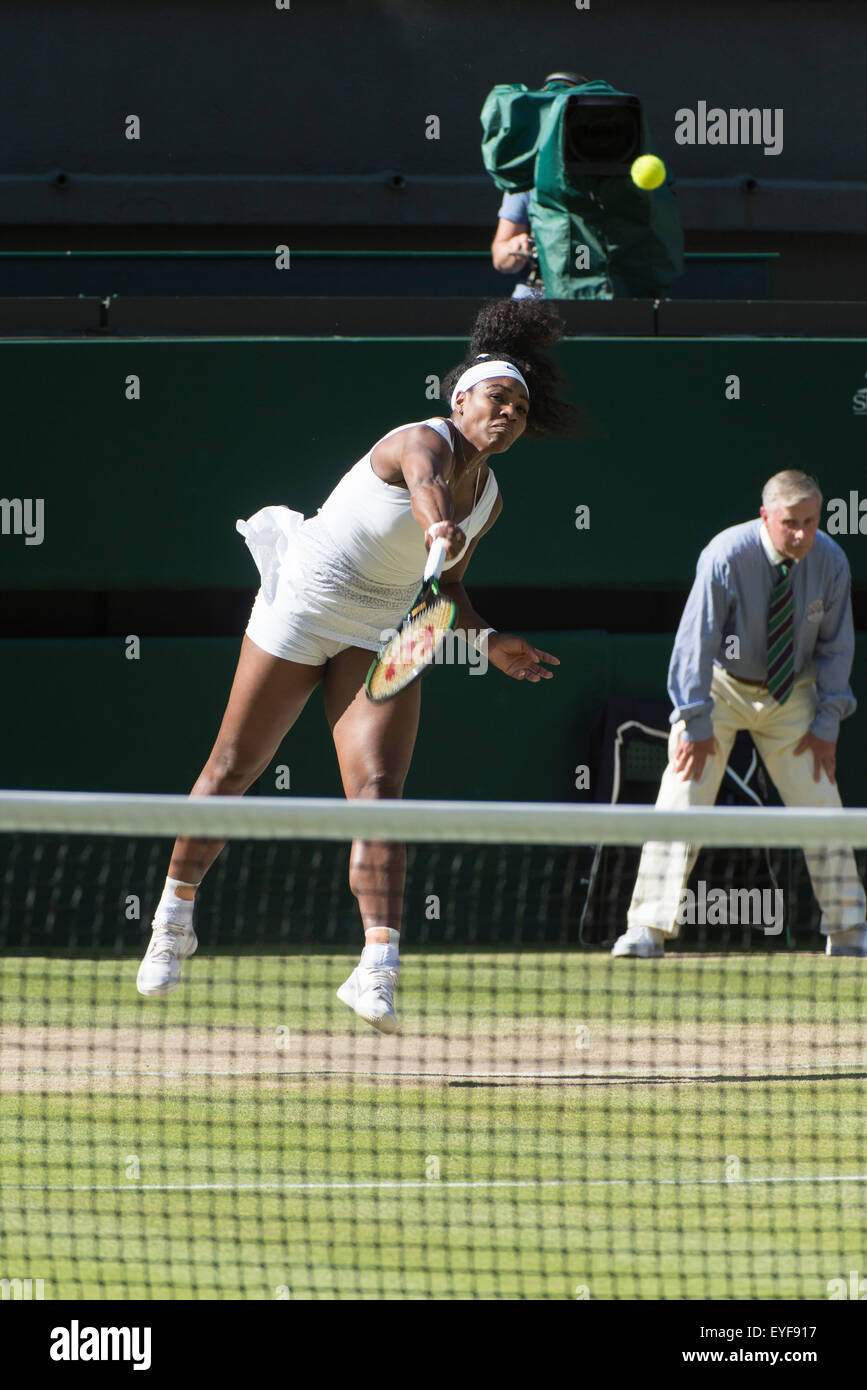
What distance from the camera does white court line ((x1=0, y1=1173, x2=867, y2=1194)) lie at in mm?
3748

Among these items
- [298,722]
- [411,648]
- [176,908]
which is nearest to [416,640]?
[411,648]

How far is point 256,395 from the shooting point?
7914 millimetres

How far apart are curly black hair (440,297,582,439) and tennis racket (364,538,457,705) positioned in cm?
95

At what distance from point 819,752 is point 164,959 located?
3.08m

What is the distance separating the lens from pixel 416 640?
4480mm

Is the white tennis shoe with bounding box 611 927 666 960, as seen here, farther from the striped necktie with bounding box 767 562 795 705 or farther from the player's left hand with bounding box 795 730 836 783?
the striped necktie with bounding box 767 562 795 705

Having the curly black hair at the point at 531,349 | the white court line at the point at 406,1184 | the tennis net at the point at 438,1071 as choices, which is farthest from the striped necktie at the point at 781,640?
the white court line at the point at 406,1184

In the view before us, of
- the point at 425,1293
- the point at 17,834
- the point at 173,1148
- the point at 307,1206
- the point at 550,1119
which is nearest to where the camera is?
the point at 425,1293

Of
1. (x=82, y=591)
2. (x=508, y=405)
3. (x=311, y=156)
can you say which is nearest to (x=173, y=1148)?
(x=508, y=405)

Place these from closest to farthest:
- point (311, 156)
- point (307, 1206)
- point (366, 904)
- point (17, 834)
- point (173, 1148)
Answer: point (307, 1206)
point (173, 1148)
point (366, 904)
point (17, 834)
point (311, 156)

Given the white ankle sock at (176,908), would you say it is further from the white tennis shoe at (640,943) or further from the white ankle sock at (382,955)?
the white tennis shoe at (640,943)

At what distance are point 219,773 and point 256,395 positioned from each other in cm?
327

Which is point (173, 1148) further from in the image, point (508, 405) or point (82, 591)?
point (82, 591)

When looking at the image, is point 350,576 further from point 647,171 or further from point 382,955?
point 647,171
